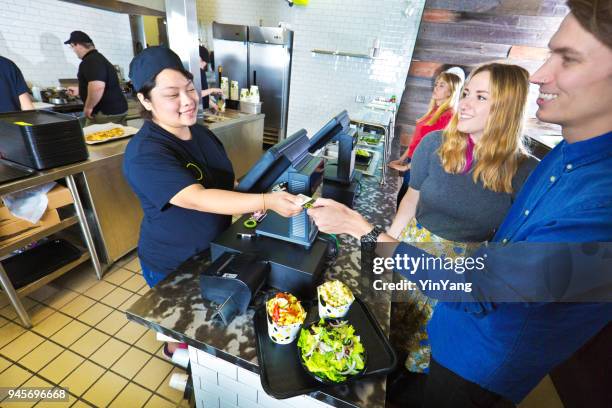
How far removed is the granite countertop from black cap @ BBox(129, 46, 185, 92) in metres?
0.84

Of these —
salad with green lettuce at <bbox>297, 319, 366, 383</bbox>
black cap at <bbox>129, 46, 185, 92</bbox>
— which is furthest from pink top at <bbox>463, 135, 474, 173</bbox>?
black cap at <bbox>129, 46, 185, 92</bbox>

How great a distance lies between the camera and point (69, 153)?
2.05 meters

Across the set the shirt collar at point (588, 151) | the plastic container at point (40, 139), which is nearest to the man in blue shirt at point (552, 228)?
the shirt collar at point (588, 151)

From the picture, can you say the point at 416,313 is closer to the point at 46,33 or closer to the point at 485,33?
the point at 485,33

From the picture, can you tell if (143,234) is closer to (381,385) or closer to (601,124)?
(381,385)

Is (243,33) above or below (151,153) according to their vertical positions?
above

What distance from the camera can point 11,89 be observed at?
254 cm

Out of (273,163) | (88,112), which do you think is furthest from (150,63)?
(88,112)

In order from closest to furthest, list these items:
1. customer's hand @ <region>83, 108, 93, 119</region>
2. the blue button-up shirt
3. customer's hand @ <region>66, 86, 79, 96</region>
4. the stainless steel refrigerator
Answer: the blue button-up shirt
customer's hand @ <region>83, 108, 93, 119</region>
customer's hand @ <region>66, 86, 79, 96</region>
the stainless steel refrigerator

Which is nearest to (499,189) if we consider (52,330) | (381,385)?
(381,385)

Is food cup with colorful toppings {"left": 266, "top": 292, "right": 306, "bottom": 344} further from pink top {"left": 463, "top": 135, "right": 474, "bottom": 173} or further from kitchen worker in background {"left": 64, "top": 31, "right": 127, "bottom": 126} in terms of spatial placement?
kitchen worker in background {"left": 64, "top": 31, "right": 127, "bottom": 126}

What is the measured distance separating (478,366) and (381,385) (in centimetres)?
37

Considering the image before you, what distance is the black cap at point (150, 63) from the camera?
1.24m

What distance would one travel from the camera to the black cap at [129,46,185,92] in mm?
1238
